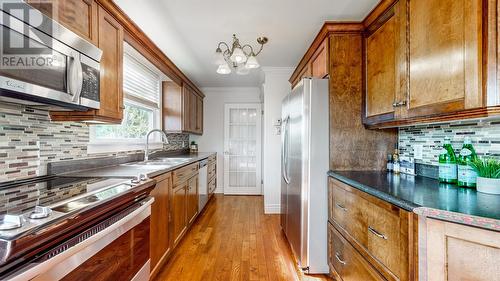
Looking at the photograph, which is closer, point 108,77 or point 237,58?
point 108,77

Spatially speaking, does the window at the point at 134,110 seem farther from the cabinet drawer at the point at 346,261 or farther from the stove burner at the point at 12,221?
the cabinet drawer at the point at 346,261

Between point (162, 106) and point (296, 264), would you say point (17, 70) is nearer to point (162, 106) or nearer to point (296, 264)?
point (296, 264)

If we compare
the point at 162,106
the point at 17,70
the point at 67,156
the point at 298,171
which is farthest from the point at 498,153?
the point at 162,106

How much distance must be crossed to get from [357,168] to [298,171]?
518 mm

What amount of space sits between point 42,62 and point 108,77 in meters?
0.62

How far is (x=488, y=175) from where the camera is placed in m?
1.24

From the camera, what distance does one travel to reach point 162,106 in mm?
3701

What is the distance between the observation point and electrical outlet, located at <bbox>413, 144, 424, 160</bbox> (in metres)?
1.84

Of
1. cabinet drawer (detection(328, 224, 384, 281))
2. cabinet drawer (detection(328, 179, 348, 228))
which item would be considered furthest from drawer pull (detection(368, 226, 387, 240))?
cabinet drawer (detection(328, 179, 348, 228))

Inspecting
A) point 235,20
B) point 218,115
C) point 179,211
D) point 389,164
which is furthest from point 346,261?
point 218,115

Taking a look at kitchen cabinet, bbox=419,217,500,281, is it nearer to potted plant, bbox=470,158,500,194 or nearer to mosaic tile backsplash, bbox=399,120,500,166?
potted plant, bbox=470,158,500,194

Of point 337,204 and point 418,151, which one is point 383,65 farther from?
point 337,204

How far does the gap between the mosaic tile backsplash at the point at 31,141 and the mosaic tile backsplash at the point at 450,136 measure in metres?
2.68

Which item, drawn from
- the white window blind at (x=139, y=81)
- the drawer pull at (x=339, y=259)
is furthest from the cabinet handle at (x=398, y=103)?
the white window blind at (x=139, y=81)
